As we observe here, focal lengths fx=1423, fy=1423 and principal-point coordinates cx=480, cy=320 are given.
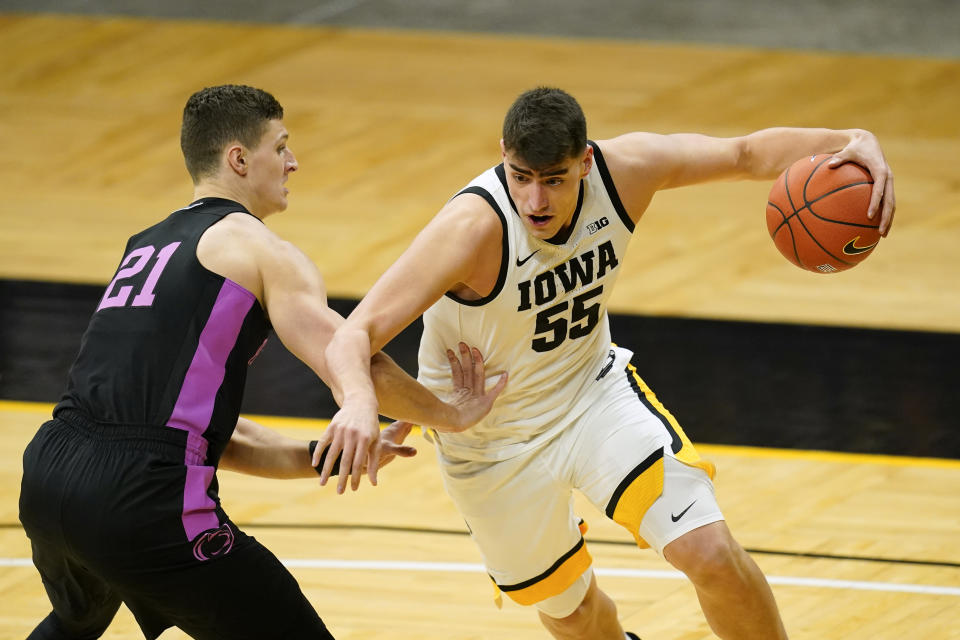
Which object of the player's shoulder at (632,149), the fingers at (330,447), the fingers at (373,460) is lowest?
the fingers at (373,460)

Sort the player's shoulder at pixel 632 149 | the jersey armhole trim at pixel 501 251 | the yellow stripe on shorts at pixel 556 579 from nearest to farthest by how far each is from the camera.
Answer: the jersey armhole trim at pixel 501 251, the player's shoulder at pixel 632 149, the yellow stripe on shorts at pixel 556 579

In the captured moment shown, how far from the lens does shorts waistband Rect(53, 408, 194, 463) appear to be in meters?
3.60

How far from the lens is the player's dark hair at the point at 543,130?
3.95 meters

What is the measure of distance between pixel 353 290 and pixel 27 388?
73.7 inches

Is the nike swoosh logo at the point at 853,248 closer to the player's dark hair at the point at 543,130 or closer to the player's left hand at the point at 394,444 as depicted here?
the player's dark hair at the point at 543,130

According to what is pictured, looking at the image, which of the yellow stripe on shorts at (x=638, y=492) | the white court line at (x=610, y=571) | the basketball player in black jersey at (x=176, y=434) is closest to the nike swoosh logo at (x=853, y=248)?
the yellow stripe on shorts at (x=638, y=492)

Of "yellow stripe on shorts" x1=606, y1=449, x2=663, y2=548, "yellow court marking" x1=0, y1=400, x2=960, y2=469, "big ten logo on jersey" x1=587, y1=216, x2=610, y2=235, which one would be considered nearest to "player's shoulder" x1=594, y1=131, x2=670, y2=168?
"big ten logo on jersey" x1=587, y1=216, x2=610, y2=235

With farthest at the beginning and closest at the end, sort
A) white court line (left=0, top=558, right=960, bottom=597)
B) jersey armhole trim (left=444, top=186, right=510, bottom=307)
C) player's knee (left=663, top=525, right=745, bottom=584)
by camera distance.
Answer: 1. white court line (left=0, top=558, right=960, bottom=597)
2. jersey armhole trim (left=444, top=186, right=510, bottom=307)
3. player's knee (left=663, top=525, right=745, bottom=584)

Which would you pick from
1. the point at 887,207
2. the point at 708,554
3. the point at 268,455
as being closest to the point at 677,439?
the point at 708,554

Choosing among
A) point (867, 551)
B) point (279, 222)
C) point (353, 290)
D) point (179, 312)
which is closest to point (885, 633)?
point (867, 551)

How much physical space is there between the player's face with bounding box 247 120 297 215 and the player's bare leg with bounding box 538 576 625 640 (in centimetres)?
170

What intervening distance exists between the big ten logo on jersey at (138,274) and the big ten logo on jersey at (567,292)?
3.58 feet

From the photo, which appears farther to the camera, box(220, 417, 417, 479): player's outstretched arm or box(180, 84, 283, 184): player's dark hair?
box(220, 417, 417, 479): player's outstretched arm

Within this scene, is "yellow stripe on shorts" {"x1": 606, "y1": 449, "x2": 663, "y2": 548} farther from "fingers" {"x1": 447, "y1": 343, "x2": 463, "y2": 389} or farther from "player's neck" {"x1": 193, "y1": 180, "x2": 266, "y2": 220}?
"player's neck" {"x1": 193, "y1": 180, "x2": 266, "y2": 220}
